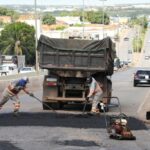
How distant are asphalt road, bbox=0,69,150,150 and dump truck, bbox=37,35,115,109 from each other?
0.64 m

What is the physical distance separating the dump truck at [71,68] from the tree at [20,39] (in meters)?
118

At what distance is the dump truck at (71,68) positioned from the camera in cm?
2677

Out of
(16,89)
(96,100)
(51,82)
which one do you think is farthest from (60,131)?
(51,82)

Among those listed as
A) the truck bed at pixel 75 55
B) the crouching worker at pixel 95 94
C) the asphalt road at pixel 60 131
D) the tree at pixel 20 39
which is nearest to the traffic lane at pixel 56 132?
the asphalt road at pixel 60 131

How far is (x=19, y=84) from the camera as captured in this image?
23.2 m

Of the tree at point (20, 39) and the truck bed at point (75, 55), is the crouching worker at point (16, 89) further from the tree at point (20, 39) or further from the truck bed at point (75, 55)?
the tree at point (20, 39)

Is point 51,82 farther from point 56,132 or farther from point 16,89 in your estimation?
point 56,132

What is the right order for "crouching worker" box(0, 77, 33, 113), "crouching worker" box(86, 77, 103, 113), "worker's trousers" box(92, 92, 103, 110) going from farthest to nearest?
"worker's trousers" box(92, 92, 103, 110) < "crouching worker" box(86, 77, 103, 113) < "crouching worker" box(0, 77, 33, 113)

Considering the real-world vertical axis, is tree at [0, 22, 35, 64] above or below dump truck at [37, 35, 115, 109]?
below

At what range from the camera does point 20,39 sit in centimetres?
15000

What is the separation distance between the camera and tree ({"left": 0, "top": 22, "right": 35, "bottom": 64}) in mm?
146125

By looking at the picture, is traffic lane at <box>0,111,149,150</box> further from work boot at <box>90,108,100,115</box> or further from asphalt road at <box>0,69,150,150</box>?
work boot at <box>90,108,100,115</box>

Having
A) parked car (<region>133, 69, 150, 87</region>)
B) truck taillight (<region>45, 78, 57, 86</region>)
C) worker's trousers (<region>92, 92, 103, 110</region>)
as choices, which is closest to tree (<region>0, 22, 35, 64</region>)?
parked car (<region>133, 69, 150, 87</region>)

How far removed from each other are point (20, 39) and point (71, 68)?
407 ft
